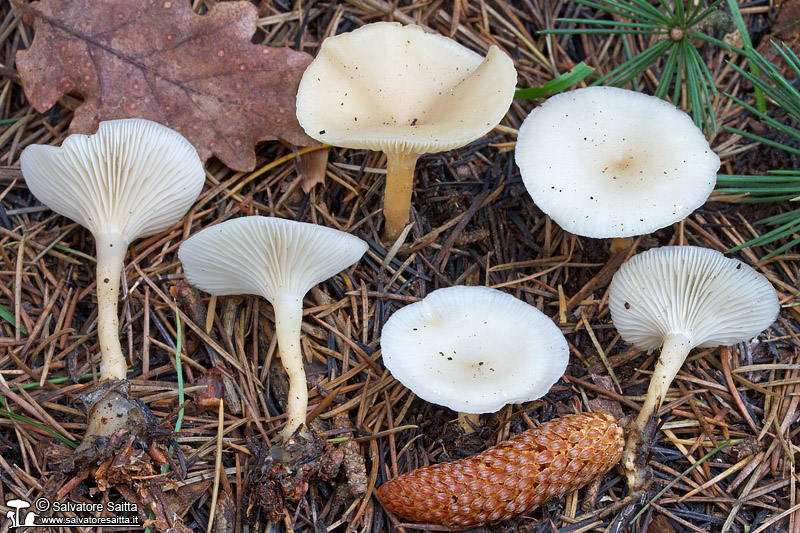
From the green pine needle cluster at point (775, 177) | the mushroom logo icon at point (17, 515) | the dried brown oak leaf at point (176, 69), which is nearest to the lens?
the mushroom logo icon at point (17, 515)

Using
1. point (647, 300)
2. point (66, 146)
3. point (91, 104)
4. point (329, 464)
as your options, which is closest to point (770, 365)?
point (647, 300)

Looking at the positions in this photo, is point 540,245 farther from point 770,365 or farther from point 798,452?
point 798,452

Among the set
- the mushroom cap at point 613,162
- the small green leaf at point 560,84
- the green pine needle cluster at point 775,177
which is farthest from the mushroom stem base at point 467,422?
the small green leaf at point 560,84

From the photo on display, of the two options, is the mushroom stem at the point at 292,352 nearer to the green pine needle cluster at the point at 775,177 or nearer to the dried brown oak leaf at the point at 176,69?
the dried brown oak leaf at the point at 176,69

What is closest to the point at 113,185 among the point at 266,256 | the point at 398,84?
the point at 266,256

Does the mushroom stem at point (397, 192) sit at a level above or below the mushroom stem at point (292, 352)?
above

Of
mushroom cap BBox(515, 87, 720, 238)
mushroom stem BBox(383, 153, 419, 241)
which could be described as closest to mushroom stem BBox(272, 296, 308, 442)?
mushroom stem BBox(383, 153, 419, 241)

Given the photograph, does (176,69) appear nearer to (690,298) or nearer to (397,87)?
(397,87)
